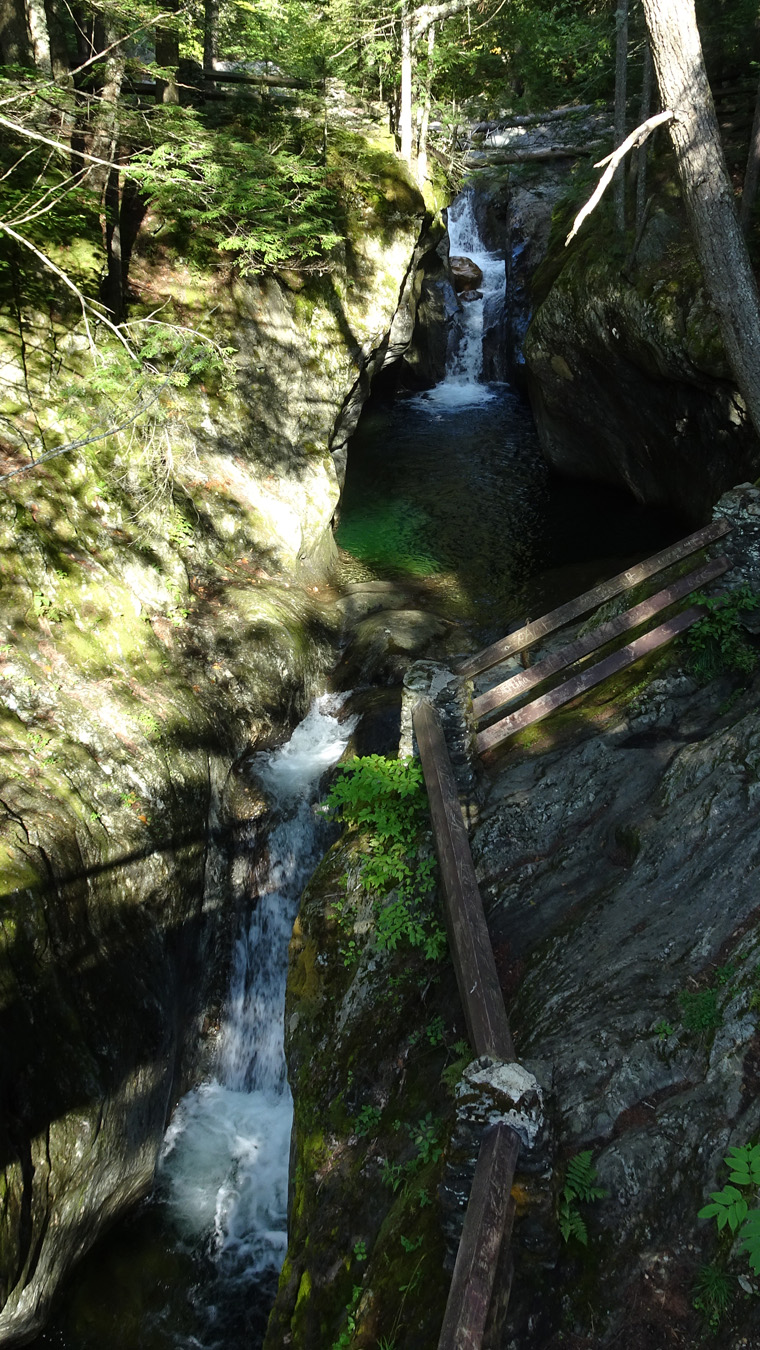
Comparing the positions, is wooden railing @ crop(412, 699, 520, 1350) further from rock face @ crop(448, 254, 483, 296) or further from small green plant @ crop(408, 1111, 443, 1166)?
rock face @ crop(448, 254, 483, 296)

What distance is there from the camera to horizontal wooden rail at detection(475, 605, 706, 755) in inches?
272

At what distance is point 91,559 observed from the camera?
10.2 meters

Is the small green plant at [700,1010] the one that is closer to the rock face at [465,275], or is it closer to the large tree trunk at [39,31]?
the large tree trunk at [39,31]

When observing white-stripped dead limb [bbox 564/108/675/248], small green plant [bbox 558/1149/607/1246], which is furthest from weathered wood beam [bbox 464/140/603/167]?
small green plant [bbox 558/1149/607/1246]

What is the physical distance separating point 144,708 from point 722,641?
6489 mm

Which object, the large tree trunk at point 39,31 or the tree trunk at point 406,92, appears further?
the tree trunk at point 406,92

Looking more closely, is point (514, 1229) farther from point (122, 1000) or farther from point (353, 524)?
point (353, 524)

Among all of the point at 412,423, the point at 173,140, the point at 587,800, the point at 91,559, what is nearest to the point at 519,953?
the point at 587,800

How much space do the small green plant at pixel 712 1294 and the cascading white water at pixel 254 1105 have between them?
18.8ft

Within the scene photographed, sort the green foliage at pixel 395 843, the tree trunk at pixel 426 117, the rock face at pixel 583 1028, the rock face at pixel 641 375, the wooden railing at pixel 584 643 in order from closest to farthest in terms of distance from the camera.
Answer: the rock face at pixel 583 1028 < the green foliage at pixel 395 843 < the wooden railing at pixel 584 643 < the rock face at pixel 641 375 < the tree trunk at pixel 426 117

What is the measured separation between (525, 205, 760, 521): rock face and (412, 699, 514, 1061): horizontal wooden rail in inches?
321

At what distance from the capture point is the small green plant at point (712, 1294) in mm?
3160

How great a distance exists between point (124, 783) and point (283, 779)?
8.37 ft

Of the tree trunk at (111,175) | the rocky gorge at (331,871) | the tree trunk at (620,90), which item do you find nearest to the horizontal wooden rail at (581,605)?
the rocky gorge at (331,871)
